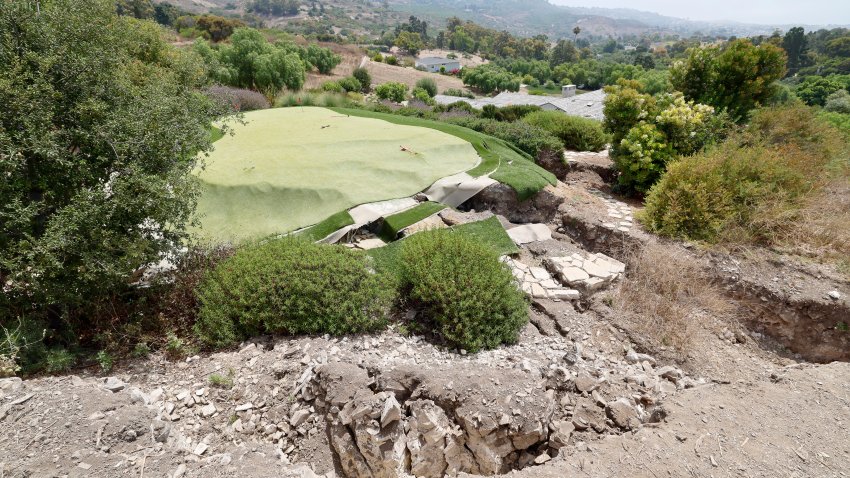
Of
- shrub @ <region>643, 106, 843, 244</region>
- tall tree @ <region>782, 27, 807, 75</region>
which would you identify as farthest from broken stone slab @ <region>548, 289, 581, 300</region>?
tall tree @ <region>782, 27, 807, 75</region>

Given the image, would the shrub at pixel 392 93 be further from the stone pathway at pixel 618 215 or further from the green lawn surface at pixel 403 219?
the green lawn surface at pixel 403 219

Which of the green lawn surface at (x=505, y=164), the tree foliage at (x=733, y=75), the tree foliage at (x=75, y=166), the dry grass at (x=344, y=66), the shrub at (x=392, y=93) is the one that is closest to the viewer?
the tree foliage at (x=75, y=166)

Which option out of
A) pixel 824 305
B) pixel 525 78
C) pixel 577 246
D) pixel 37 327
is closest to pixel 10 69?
pixel 37 327

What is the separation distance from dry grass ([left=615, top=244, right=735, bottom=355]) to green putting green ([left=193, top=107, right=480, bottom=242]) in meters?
4.16

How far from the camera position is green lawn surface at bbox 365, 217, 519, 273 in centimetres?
644

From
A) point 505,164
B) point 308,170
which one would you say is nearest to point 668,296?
point 505,164

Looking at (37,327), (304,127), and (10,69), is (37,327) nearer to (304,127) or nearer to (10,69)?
(10,69)

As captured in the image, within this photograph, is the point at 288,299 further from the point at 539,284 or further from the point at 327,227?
the point at 539,284

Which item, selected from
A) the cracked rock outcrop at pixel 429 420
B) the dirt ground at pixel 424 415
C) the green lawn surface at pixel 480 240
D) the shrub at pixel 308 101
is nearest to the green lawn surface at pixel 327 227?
the green lawn surface at pixel 480 240

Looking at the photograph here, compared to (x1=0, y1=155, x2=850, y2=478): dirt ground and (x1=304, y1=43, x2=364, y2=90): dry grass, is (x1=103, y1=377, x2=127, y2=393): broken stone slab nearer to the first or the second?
(x1=0, y1=155, x2=850, y2=478): dirt ground

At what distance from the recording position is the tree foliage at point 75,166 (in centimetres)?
433

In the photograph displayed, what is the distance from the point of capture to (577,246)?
810 centimetres

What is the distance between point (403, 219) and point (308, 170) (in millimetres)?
2459

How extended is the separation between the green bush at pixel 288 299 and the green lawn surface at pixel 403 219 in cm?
180
